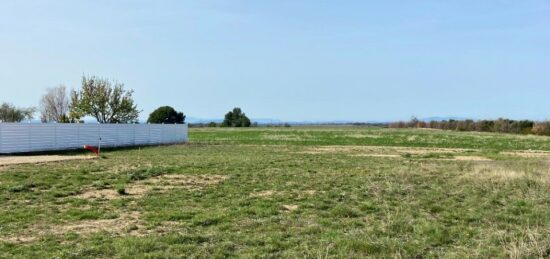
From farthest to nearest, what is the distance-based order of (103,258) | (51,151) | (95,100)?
(95,100) < (51,151) < (103,258)

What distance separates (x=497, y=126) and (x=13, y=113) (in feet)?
244

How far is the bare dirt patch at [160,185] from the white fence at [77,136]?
14.0 m

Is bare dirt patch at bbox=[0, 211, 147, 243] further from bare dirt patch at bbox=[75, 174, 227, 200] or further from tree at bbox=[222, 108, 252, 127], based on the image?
tree at bbox=[222, 108, 252, 127]

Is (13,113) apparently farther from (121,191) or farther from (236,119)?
(236,119)

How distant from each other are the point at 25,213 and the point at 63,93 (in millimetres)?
58393

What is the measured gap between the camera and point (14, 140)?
81.9 ft

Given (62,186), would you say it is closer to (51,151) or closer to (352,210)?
(352,210)

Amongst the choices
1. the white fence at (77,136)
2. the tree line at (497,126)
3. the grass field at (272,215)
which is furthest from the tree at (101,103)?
the tree line at (497,126)

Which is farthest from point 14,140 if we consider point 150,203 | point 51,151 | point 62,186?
point 150,203

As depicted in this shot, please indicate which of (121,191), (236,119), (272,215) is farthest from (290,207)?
(236,119)

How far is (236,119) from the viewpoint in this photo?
4518 inches

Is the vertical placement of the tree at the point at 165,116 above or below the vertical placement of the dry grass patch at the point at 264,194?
above

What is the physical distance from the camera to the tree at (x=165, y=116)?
Result: 71.9m

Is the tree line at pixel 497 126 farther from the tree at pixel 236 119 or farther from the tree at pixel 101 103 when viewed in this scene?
the tree at pixel 101 103
